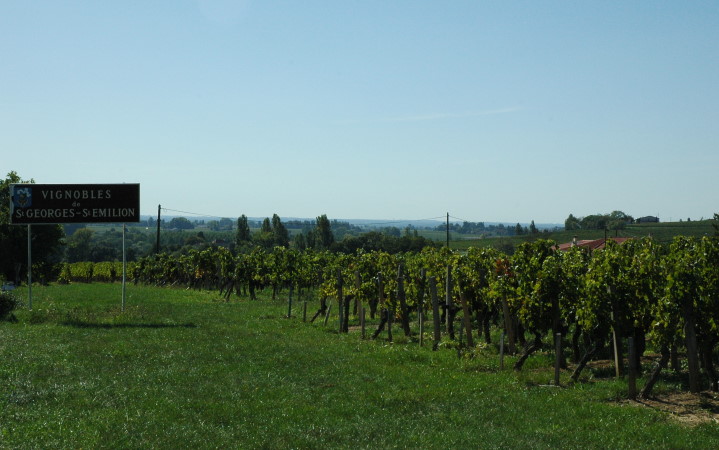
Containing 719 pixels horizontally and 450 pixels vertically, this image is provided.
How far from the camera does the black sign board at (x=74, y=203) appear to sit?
30.5 m

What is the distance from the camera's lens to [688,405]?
42.3ft

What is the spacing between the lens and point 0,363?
16984 mm

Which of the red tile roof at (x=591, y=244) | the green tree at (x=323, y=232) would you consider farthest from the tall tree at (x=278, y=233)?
the red tile roof at (x=591, y=244)

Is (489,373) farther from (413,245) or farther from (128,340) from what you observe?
(413,245)

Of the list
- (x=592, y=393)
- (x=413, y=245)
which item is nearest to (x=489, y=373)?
(x=592, y=393)

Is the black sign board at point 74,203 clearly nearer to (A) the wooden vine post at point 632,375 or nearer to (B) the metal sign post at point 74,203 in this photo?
(B) the metal sign post at point 74,203

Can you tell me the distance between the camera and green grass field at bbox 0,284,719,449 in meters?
10.8

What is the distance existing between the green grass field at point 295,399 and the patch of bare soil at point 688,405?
40 centimetres

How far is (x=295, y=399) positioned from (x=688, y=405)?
7536 mm

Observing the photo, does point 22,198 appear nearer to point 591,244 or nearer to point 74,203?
point 74,203

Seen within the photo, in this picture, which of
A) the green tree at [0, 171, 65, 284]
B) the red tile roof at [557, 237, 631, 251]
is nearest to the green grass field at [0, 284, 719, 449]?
the red tile roof at [557, 237, 631, 251]

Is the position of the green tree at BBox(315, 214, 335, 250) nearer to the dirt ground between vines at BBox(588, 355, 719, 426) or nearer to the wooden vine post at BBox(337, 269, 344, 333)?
the wooden vine post at BBox(337, 269, 344, 333)

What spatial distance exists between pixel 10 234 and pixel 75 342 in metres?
36.3

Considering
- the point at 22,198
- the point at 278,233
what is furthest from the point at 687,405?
the point at 278,233
